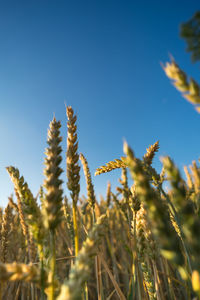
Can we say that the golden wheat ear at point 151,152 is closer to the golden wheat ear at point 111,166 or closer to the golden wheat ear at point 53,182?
the golden wheat ear at point 111,166

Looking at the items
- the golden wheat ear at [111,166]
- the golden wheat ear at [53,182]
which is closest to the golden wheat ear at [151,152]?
the golden wheat ear at [111,166]

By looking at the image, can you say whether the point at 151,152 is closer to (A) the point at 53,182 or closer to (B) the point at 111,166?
(B) the point at 111,166

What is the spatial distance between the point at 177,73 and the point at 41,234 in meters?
0.84

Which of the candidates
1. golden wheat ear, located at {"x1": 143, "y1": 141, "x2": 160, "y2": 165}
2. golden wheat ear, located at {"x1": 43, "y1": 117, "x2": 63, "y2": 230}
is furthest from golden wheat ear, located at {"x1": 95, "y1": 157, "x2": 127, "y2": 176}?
golden wheat ear, located at {"x1": 43, "y1": 117, "x2": 63, "y2": 230}

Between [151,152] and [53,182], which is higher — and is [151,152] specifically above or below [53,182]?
above

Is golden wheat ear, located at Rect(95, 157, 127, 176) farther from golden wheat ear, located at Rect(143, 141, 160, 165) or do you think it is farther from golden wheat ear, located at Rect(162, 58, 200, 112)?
golden wheat ear, located at Rect(162, 58, 200, 112)

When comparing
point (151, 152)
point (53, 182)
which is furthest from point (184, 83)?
point (151, 152)

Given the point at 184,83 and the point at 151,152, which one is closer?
the point at 184,83

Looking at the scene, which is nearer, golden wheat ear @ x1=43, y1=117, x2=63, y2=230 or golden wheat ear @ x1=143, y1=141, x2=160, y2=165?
golden wheat ear @ x1=43, y1=117, x2=63, y2=230

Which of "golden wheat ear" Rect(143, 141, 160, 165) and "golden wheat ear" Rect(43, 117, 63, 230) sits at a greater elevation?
"golden wheat ear" Rect(143, 141, 160, 165)

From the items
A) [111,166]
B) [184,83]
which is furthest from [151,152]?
[184,83]

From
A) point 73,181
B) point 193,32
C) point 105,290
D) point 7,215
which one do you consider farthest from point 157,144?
point 105,290

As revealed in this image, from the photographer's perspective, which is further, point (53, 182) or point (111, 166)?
point (111, 166)

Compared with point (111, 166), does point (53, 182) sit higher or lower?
lower
